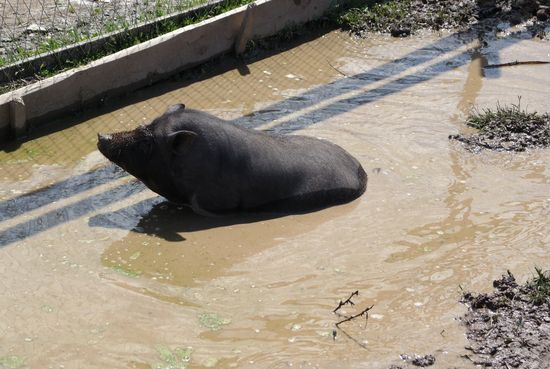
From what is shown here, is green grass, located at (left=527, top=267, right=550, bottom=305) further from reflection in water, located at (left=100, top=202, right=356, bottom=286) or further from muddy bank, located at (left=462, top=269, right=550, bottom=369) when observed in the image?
reflection in water, located at (left=100, top=202, right=356, bottom=286)

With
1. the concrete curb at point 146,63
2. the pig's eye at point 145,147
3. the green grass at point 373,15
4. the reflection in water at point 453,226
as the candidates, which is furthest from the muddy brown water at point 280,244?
the green grass at point 373,15

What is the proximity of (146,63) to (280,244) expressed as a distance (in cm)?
372

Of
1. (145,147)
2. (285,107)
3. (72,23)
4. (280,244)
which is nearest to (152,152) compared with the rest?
(145,147)

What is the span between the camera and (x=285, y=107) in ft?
33.8

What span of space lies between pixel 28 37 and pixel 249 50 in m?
2.50

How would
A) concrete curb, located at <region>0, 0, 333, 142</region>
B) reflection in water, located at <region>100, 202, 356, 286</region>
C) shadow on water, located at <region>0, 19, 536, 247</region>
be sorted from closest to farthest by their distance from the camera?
reflection in water, located at <region>100, 202, 356, 286</region>
shadow on water, located at <region>0, 19, 536, 247</region>
concrete curb, located at <region>0, 0, 333, 142</region>

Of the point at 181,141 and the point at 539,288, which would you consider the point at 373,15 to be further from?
the point at 539,288

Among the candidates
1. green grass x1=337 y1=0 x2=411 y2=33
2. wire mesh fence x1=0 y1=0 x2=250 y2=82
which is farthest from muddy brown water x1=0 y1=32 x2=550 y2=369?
green grass x1=337 y1=0 x2=411 y2=33

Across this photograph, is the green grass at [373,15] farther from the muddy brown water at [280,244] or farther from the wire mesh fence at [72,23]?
the muddy brown water at [280,244]

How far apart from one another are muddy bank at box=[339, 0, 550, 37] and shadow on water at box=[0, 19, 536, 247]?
1.25 ft

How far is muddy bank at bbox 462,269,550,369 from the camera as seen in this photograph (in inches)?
237

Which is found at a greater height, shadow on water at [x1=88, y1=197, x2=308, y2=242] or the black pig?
the black pig

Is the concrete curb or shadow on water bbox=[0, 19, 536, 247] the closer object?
shadow on water bbox=[0, 19, 536, 247]

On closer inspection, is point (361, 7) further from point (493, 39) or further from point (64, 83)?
point (64, 83)
